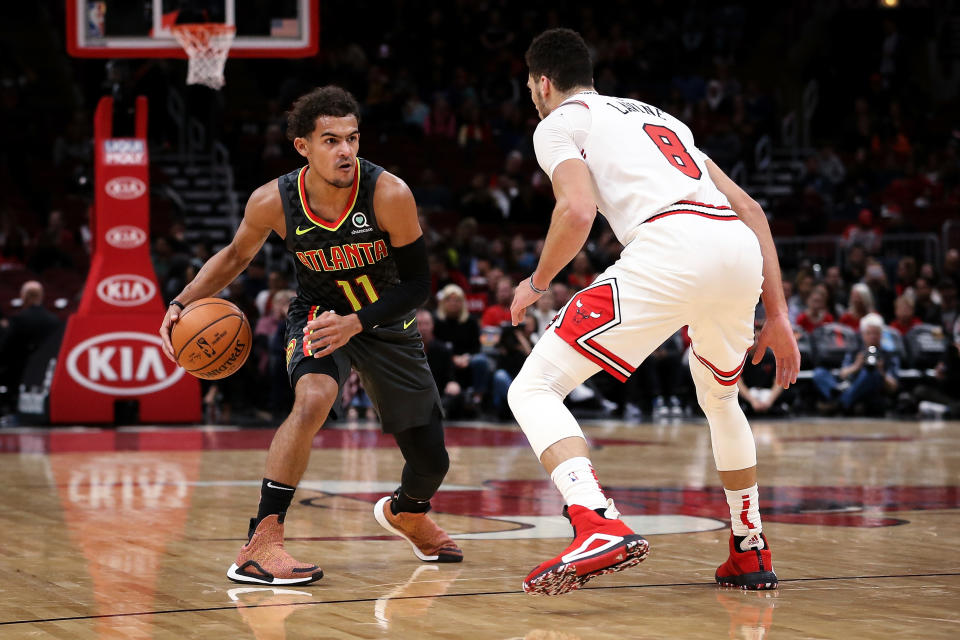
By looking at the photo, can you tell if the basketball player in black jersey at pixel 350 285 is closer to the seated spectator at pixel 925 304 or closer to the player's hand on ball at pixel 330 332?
the player's hand on ball at pixel 330 332

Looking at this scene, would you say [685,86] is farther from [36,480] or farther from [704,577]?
[704,577]

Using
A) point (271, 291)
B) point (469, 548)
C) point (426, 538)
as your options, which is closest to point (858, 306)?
point (271, 291)

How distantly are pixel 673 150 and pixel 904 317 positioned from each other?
463 inches

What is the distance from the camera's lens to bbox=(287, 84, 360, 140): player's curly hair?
5281 millimetres

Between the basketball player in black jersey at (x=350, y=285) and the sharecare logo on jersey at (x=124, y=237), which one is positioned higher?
the sharecare logo on jersey at (x=124, y=237)

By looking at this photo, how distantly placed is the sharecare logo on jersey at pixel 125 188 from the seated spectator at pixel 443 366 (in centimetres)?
291

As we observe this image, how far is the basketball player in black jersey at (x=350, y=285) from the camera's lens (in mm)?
5262

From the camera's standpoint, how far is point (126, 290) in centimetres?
1259

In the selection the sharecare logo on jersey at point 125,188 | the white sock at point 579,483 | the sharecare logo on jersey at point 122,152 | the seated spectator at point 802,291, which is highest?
the sharecare logo on jersey at point 122,152

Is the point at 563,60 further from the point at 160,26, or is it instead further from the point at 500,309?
the point at 500,309

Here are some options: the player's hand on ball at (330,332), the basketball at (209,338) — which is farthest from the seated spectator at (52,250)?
the player's hand on ball at (330,332)

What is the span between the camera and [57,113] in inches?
811

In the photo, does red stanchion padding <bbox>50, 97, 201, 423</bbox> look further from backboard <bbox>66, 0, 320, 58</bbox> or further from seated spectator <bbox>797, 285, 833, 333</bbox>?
seated spectator <bbox>797, 285, 833, 333</bbox>

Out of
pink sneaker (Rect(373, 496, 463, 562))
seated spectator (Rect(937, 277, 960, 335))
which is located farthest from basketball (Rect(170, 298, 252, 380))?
seated spectator (Rect(937, 277, 960, 335))
